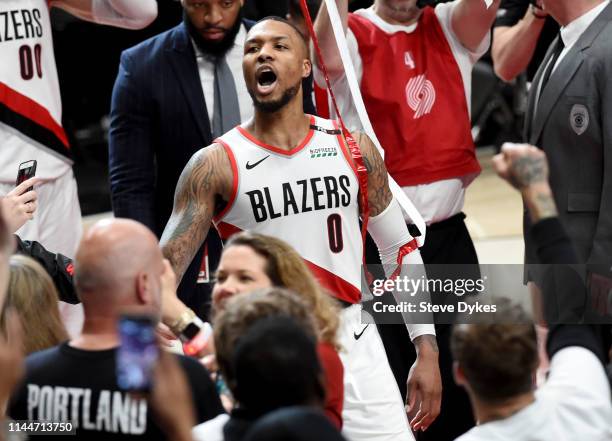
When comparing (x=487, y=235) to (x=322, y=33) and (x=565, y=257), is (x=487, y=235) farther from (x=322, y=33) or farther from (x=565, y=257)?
(x=565, y=257)

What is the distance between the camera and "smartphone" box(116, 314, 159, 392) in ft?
7.47

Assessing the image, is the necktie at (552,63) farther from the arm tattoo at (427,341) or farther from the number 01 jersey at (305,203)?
the arm tattoo at (427,341)

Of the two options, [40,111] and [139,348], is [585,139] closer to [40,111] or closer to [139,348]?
[40,111]

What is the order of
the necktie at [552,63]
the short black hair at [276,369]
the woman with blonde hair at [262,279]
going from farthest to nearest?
the necktie at [552,63], the woman with blonde hair at [262,279], the short black hair at [276,369]

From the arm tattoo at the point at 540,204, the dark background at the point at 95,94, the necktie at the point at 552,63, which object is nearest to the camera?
the arm tattoo at the point at 540,204

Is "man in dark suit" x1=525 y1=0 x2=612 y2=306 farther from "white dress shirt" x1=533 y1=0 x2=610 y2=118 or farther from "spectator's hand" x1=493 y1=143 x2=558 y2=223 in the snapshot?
"spectator's hand" x1=493 y1=143 x2=558 y2=223

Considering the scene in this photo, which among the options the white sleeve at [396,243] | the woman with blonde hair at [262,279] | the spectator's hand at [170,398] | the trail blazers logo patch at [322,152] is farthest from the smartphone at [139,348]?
the white sleeve at [396,243]

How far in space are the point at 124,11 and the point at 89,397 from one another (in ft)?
9.57

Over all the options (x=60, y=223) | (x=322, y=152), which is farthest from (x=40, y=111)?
(x=322, y=152)

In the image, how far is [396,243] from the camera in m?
4.68

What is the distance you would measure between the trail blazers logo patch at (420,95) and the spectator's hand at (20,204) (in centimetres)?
180

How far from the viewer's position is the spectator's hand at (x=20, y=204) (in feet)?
13.8

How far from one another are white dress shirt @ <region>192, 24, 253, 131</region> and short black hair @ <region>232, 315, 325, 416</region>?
107 inches

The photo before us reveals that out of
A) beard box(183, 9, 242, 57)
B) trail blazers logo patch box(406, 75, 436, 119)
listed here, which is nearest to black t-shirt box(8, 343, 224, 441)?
beard box(183, 9, 242, 57)
